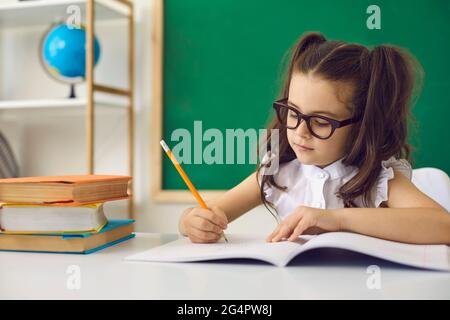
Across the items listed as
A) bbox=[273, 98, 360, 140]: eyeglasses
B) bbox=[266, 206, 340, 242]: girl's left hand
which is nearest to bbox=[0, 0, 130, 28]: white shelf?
bbox=[273, 98, 360, 140]: eyeglasses

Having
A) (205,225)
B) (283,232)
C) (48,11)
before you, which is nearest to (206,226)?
(205,225)

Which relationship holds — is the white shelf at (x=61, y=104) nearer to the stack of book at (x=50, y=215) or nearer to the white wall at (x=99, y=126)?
the white wall at (x=99, y=126)

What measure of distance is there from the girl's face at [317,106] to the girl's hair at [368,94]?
15 mm

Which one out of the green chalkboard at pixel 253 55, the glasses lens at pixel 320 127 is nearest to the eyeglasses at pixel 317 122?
the glasses lens at pixel 320 127

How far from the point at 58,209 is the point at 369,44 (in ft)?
4.78

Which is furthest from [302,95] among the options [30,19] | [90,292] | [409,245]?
[30,19]

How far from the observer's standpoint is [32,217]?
0.78 metres

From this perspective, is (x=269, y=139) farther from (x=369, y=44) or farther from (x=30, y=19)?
(x=30, y=19)

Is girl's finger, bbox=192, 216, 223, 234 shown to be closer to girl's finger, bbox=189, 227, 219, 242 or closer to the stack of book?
girl's finger, bbox=189, 227, 219, 242

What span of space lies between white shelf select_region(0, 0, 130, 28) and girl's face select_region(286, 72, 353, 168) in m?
1.23

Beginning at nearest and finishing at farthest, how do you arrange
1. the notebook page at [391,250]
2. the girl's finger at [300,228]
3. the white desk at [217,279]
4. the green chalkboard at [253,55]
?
the white desk at [217,279] < the notebook page at [391,250] < the girl's finger at [300,228] < the green chalkboard at [253,55]

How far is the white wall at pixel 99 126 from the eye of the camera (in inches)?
84.1

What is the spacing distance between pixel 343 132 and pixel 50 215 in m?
0.57

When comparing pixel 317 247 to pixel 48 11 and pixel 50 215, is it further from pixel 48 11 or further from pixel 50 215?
pixel 48 11
